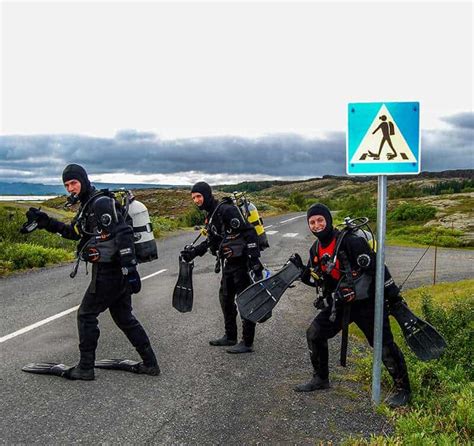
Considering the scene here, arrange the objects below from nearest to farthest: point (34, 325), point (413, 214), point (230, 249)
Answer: point (230, 249)
point (34, 325)
point (413, 214)

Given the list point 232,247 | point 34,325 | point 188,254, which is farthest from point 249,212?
point 34,325

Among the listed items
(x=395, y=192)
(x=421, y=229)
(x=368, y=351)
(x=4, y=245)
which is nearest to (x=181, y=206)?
(x=395, y=192)

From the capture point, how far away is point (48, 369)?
548cm

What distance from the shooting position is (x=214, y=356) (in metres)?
6.31

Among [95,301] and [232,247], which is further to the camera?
[232,247]

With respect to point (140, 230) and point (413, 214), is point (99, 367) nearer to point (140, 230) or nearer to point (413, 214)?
point (140, 230)

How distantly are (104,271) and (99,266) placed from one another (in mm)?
77

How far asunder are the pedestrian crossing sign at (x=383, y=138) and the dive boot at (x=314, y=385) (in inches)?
91.0

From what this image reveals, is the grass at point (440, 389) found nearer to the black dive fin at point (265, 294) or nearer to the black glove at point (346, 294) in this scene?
the black glove at point (346, 294)

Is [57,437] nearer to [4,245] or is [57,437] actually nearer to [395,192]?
[4,245]

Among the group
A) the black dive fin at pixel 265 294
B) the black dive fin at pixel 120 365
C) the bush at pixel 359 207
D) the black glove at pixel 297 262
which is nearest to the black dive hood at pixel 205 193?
the black dive fin at pixel 265 294

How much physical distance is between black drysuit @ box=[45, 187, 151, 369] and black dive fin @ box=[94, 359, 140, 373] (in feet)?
0.63

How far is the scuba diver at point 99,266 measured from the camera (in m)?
5.29

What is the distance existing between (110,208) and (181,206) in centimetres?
6125
